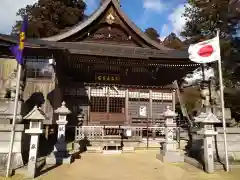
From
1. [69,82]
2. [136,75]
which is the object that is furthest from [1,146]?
[136,75]

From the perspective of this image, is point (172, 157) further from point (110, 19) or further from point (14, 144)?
point (110, 19)

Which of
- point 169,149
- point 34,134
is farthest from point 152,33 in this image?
point 34,134

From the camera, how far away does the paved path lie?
750 cm

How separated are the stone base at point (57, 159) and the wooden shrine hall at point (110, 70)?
19.8 ft

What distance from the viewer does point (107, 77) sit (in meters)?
17.7

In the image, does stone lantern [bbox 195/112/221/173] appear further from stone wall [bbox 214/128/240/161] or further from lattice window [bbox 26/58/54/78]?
lattice window [bbox 26/58/54/78]

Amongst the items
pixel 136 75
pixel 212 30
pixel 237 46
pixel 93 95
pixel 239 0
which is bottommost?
pixel 93 95

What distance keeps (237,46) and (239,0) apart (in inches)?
148

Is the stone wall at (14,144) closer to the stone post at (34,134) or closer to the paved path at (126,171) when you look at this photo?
A: the stone post at (34,134)

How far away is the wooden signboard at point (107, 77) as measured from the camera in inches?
695

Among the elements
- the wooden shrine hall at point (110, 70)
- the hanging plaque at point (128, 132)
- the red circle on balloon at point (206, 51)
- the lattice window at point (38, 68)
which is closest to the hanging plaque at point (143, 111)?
the wooden shrine hall at point (110, 70)

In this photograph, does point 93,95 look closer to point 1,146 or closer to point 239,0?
point 1,146

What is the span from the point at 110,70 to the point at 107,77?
611 mm

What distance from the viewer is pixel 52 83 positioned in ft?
48.1
